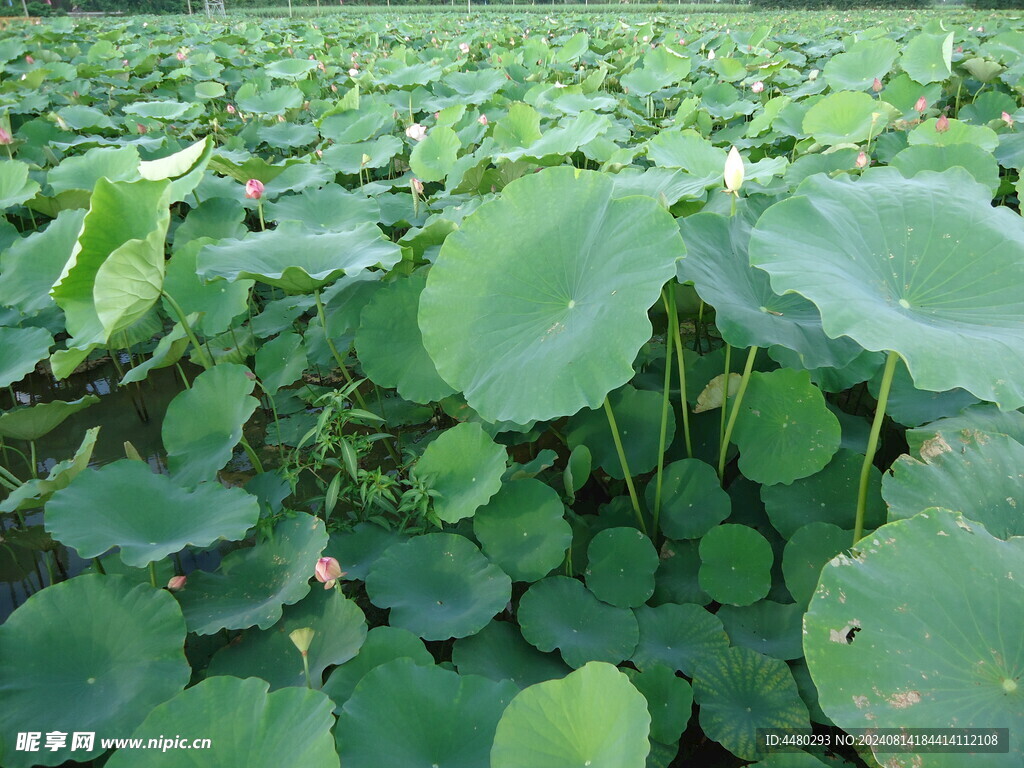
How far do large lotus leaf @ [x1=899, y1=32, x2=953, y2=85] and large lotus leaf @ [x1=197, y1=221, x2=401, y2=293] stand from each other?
350 centimetres

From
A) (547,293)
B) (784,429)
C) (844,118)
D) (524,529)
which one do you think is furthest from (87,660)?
(844,118)

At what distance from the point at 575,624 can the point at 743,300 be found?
0.81 m

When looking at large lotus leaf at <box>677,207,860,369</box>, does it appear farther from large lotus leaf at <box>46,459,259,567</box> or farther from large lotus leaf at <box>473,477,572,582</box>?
large lotus leaf at <box>46,459,259,567</box>

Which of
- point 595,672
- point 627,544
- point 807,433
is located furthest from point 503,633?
point 807,433

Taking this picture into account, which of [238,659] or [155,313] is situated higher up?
[155,313]

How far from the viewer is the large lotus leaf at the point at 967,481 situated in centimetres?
122

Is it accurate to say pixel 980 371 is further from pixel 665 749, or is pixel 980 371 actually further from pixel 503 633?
pixel 503 633

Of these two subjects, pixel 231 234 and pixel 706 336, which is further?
pixel 231 234

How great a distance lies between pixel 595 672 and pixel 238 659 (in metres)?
0.82

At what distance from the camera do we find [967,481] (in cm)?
126

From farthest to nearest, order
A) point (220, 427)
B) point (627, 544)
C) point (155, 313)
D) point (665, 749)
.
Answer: point (155, 313) → point (220, 427) → point (627, 544) → point (665, 749)

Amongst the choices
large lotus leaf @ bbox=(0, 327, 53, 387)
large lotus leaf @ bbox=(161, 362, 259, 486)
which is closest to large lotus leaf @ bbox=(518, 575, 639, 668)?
large lotus leaf @ bbox=(161, 362, 259, 486)

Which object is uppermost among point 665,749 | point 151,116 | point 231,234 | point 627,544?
point 151,116

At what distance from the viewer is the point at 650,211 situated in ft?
4.54
